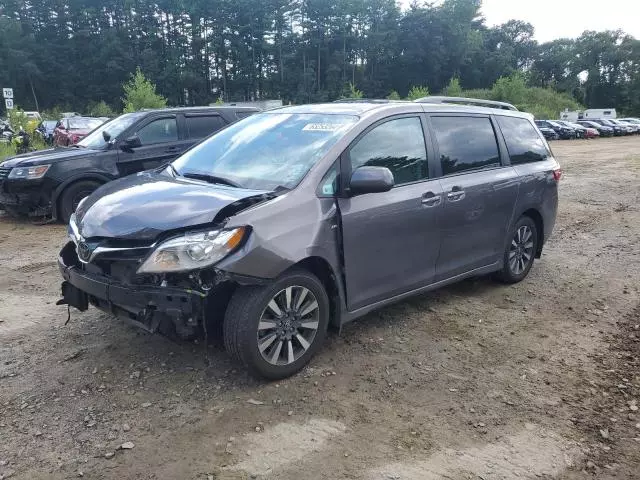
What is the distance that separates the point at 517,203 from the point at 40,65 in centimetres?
8458

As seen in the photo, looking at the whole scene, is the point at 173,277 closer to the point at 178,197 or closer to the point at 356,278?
the point at 178,197

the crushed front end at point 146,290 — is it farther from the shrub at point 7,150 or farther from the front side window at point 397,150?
the shrub at point 7,150

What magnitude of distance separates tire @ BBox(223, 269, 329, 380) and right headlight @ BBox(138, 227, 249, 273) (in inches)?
11.7

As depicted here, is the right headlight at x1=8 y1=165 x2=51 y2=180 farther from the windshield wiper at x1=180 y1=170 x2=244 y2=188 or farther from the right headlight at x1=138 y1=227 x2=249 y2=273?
the right headlight at x1=138 y1=227 x2=249 y2=273

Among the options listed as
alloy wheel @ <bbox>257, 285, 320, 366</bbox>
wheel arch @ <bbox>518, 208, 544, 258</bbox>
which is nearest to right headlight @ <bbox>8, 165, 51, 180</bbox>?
alloy wheel @ <bbox>257, 285, 320, 366</bbox>

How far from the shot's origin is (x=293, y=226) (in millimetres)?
3428

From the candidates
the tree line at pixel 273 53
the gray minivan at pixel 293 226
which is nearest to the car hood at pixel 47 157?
the gray minivan at pixel 293 226

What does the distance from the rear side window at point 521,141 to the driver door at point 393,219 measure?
1356 mm

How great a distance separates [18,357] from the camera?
381 centimetres

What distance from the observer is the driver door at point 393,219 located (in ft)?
12.5

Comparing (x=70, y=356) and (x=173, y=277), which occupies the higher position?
(x=173, y=277)

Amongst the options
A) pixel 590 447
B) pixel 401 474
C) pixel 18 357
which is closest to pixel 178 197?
pixel 18 357

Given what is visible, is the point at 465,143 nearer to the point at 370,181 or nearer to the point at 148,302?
the point at 370,181

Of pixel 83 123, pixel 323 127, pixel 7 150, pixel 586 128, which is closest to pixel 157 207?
pixel 323 127
